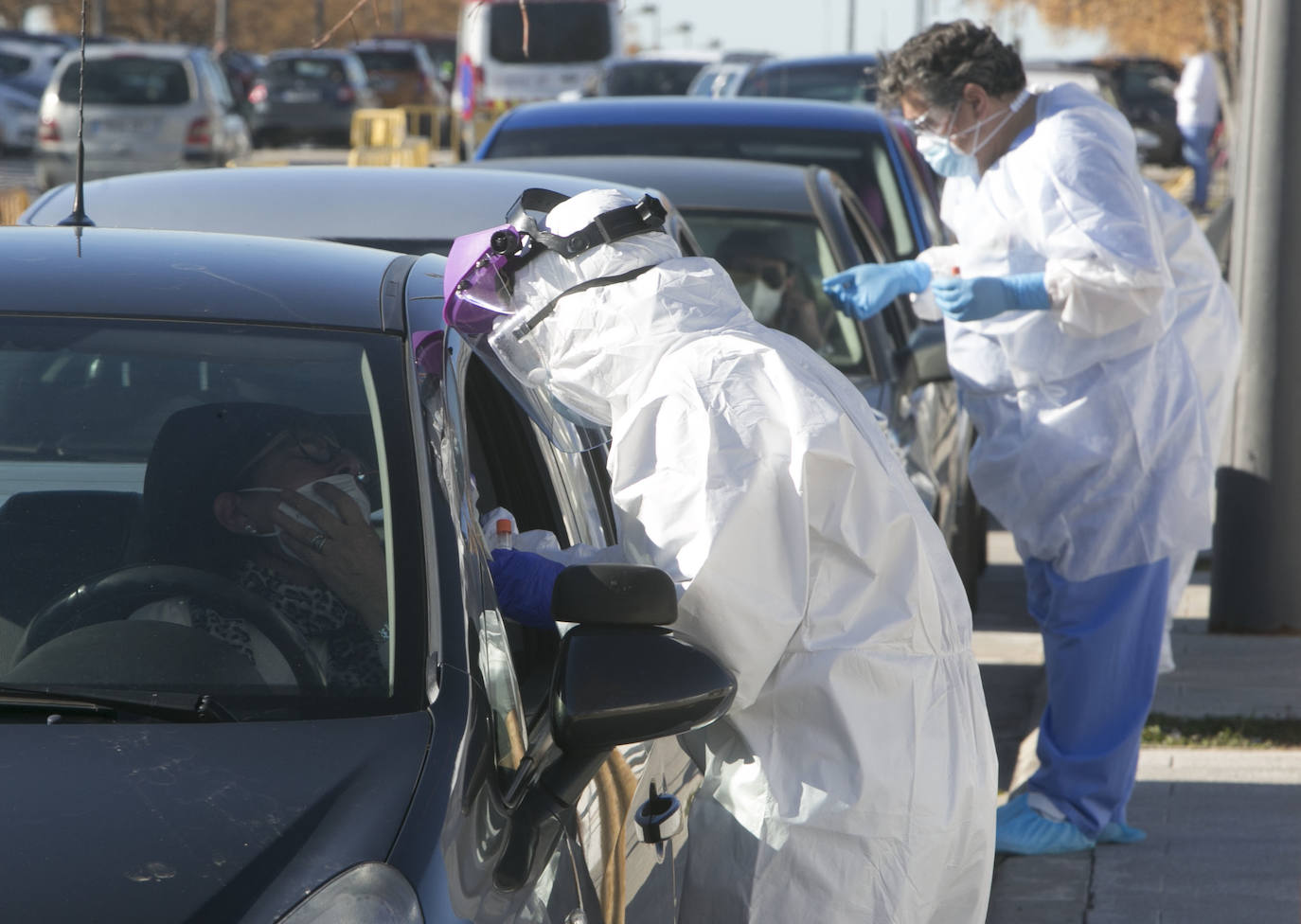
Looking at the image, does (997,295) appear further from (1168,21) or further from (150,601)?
(1168,21)

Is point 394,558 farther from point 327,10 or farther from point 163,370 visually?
point 327,10

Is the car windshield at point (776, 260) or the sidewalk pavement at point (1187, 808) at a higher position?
the car windshield at point (776, 260)

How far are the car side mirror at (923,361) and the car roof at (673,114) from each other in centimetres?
200

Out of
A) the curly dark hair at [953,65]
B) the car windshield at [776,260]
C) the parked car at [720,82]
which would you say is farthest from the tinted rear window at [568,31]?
the curly dark hair at [953,65]

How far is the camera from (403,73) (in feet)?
115

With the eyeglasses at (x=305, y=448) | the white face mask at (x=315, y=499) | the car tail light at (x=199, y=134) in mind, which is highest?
the eyeglasses at (x=305, y=448)

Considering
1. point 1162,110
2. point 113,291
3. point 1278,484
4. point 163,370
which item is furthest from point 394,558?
point 1162,110

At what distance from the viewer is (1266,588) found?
6312mm

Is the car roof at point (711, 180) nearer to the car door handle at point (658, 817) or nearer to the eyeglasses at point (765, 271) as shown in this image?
the eyeglasses at point (765, 271)

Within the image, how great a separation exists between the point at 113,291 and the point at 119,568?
475 mm

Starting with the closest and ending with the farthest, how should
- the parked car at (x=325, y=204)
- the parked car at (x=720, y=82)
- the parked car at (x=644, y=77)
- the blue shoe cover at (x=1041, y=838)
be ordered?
the parked car at (x=325, y=204)
the blue shoe cover at (x=1041, y=838)
the parked car at (x=720, y=82)
the parked car at (x=644, y=77)

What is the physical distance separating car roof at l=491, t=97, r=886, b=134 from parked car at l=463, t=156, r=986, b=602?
40.8 inches

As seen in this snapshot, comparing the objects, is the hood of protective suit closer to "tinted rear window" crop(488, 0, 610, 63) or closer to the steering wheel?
the steering wheel

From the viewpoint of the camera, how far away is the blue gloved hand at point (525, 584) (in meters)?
2.55
